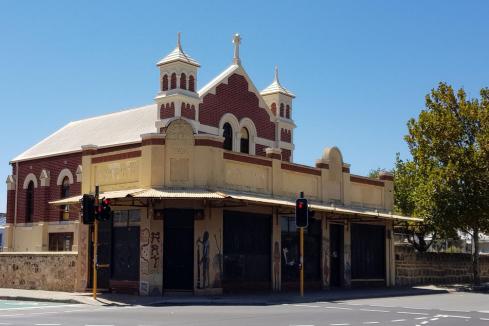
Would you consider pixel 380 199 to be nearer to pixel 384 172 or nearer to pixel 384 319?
pixel 384 172

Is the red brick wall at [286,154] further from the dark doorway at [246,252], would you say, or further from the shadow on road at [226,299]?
the shadow on road at [226,299]

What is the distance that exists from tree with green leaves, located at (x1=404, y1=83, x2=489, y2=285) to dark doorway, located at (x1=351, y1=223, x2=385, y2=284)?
3.32 metres

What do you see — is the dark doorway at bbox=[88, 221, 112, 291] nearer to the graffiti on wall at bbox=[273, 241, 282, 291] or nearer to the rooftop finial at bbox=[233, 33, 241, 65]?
the graffiti on wall at bbox=[273, 241, 282, 291]

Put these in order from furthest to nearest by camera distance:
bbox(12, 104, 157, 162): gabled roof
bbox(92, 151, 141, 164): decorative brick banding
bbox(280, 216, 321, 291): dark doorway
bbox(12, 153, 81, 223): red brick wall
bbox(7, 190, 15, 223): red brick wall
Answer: bbox(7, 190, 15, 223): red brick wall < bbox(12, 153, 81, 223): red brick wall < bbox(12, 104, 157, 162): gabled roof < bbox(280, 216, 321, 291): dark doorway < bbox(92, 151, 141, 164): decorative brick banding

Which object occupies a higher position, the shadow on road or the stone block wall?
the stone block wall

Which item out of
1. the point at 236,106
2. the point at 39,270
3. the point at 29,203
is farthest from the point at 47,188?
the point at 39,270

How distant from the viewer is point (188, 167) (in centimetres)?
2536

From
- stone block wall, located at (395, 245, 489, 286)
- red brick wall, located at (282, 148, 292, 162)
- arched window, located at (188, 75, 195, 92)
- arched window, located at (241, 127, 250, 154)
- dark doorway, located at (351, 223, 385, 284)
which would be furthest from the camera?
red brick wall, located at (282, 148, 292, 162)

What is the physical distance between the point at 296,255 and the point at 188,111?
34.6 ft

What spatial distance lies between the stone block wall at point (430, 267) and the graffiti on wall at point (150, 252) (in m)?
14.9

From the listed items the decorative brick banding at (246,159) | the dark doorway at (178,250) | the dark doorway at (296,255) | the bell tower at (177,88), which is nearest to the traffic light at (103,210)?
the dark doorway at (178,250)

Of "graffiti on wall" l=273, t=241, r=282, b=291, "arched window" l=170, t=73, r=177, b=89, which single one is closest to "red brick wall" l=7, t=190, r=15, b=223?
"arched window" l=170, t=73, r=177, b=89

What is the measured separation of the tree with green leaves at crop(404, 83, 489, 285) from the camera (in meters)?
33.9

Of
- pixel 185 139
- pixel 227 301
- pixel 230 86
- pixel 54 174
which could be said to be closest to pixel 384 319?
pixel 227 301
